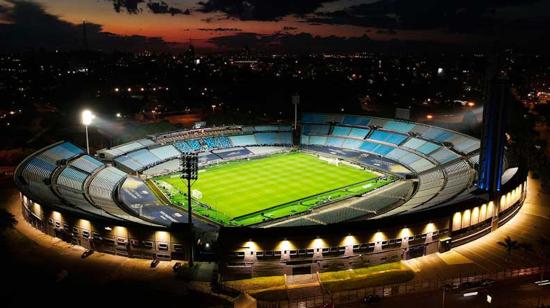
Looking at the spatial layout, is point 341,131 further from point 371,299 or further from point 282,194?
point 371,299

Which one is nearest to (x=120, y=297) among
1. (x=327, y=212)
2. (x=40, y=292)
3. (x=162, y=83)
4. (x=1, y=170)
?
(x=40, y=292)

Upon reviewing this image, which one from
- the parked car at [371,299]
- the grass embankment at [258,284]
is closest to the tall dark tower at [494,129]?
the parked car at [371,299]

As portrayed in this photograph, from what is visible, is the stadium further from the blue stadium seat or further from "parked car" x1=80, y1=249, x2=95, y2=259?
"parked car" x1=80, y1=249, x2=95, y2=259

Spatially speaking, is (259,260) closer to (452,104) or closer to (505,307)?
(505,307)

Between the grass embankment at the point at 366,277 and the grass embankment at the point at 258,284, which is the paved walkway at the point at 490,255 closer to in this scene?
the grass embankment at the point at 366,277

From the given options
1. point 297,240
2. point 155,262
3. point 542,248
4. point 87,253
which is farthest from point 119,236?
point 542,248

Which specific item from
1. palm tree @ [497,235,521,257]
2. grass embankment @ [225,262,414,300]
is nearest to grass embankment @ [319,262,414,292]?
grass embankment @ [225,262,414,300]
